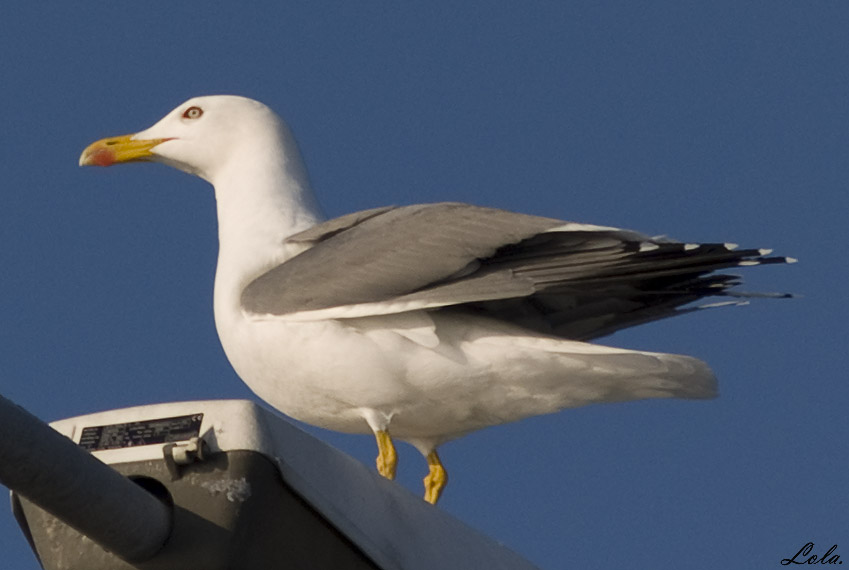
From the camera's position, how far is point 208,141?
311 inches

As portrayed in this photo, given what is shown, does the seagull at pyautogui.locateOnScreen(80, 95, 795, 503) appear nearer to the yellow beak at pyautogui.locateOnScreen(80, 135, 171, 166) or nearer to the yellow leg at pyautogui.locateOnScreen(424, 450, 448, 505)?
the yellow leg at pyautogui.locateOnScreen(424, 450, 448, 505)

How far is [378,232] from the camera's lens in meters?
6.59

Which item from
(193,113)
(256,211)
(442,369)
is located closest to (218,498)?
(442,369)

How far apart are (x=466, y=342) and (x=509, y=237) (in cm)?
38

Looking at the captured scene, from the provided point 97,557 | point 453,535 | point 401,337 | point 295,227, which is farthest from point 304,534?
point 295,227

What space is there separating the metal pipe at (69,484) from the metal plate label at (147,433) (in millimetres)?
441

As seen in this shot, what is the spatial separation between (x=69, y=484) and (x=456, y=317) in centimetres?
306

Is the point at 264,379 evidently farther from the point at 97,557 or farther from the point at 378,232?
the point at 97,557

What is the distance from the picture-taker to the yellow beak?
8102 mm

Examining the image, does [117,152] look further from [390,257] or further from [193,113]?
[390,257]

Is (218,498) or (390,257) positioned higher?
(390,257)

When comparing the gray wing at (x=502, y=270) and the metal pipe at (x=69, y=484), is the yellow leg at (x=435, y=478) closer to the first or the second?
→ the gray wing at (x=502, y=270)

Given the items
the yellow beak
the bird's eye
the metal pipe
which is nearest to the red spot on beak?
the yellow beak

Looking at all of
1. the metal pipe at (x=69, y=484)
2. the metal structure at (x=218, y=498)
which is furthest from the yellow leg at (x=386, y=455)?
the metal pipe at (x=69, y=484)
